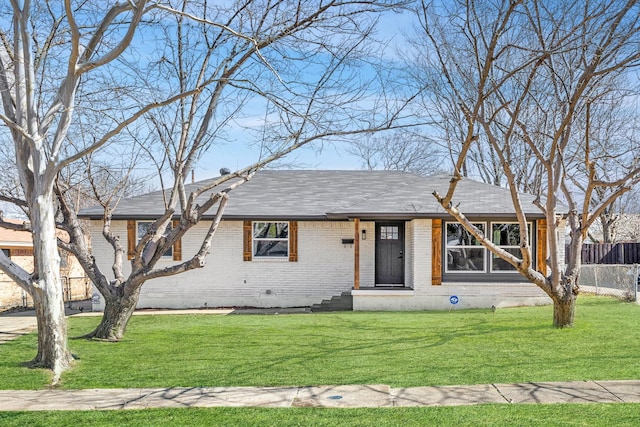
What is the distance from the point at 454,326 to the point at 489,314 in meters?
2.25

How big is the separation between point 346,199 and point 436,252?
378 cm

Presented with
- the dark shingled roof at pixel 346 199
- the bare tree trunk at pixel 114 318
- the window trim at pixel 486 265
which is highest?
the dark shingled roof at pixel 346 199

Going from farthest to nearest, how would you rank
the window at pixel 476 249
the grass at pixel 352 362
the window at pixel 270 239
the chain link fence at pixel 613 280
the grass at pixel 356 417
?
1. the window at pixel 270 239
2. the window at pixel 476 249
3. the chain link fence at pixel 613 280
4. the grass at pixel 352 362
5. the grass at pixel 356 417

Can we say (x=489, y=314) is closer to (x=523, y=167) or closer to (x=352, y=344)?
(x=352, y=344)

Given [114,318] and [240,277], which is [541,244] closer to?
[240,277]

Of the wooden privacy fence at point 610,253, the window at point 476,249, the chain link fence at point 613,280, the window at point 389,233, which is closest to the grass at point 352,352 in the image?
the chain link fence at point 613,280

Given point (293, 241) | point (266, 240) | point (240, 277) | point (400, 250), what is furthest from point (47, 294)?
point (400, 250)

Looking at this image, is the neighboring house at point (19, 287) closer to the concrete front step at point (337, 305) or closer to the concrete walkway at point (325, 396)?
the concrete front step at point (337, 305)

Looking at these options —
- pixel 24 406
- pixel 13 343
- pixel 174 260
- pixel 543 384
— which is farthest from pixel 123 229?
pixel 543 384

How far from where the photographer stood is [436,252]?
629 inches

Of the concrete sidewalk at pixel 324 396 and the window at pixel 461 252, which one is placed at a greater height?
the window at pixel 461 252

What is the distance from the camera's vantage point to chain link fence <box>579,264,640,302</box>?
15195 millimetres

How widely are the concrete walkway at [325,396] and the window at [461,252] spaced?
378 inches

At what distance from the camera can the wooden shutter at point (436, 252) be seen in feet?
52.3
